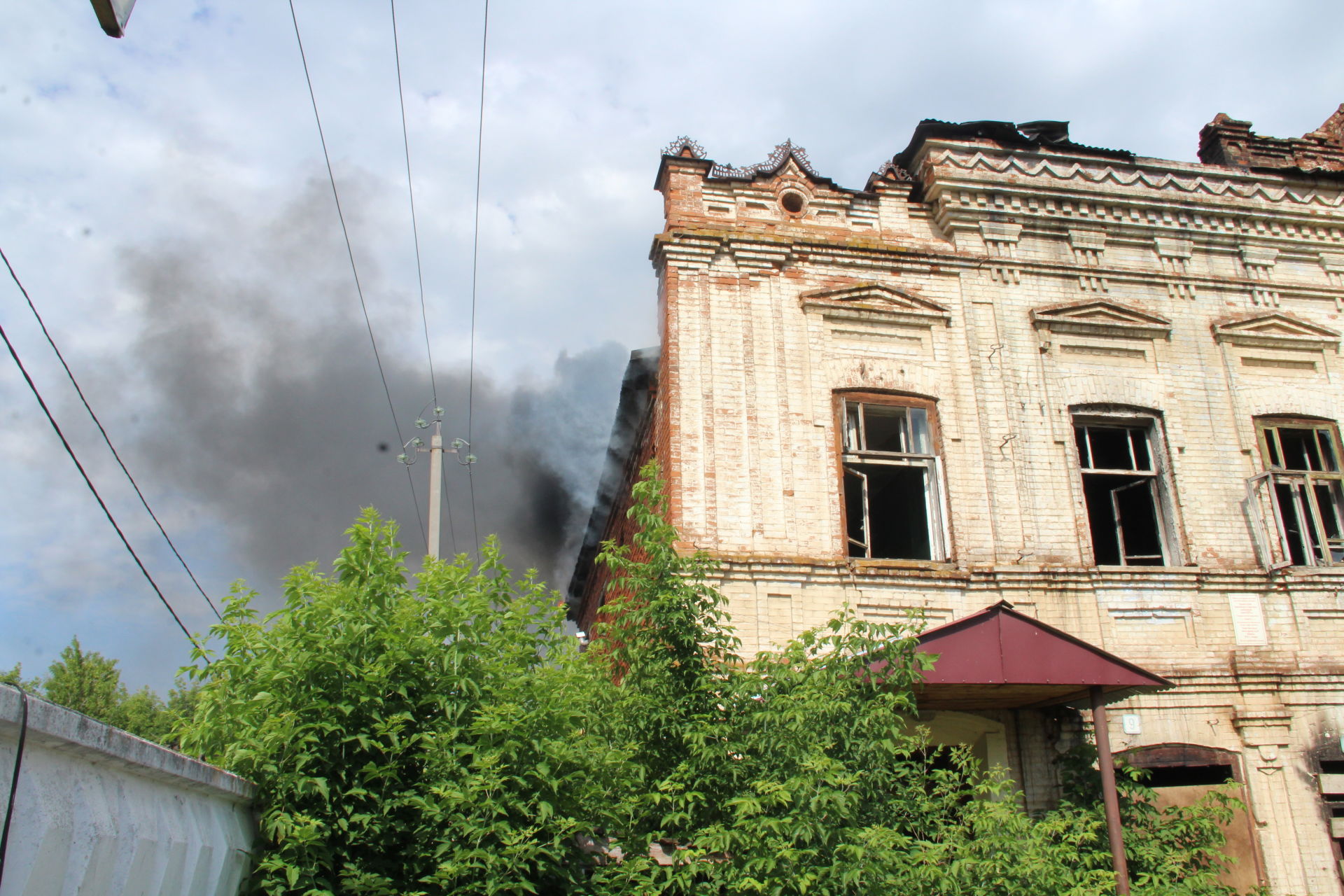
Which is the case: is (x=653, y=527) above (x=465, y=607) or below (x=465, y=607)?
above

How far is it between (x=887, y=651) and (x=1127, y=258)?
7205 millimetres

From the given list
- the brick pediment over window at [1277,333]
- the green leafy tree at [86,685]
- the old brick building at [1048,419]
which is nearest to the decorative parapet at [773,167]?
the old brick building at [1048,419]

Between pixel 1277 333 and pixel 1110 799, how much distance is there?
668 cm

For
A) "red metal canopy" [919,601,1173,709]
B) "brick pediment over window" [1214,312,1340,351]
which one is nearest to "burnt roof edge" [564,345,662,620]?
"red metal canopy" [919,601,1173,709]

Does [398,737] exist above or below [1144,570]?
below

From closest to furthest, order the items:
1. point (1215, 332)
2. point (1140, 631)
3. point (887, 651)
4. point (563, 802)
Result: point (563, 802) < point (887, 651) < point (1140, 631) < point (1215, 332)

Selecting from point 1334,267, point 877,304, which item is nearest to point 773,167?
point 877,304

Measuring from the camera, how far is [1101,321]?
11117 mm

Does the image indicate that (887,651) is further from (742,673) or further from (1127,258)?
(1127,258)

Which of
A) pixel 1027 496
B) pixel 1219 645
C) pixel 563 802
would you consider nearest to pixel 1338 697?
pixel 1219 645

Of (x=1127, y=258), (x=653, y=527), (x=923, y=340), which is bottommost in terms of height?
(x=653, y=527)

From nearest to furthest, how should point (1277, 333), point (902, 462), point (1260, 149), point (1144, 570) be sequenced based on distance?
point (1144, 570)
point (902, 462)
point (1277, 333)
point (1260, 149)

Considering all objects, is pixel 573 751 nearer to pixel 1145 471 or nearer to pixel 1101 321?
pixel 1145 471

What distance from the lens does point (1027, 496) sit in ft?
33.4
